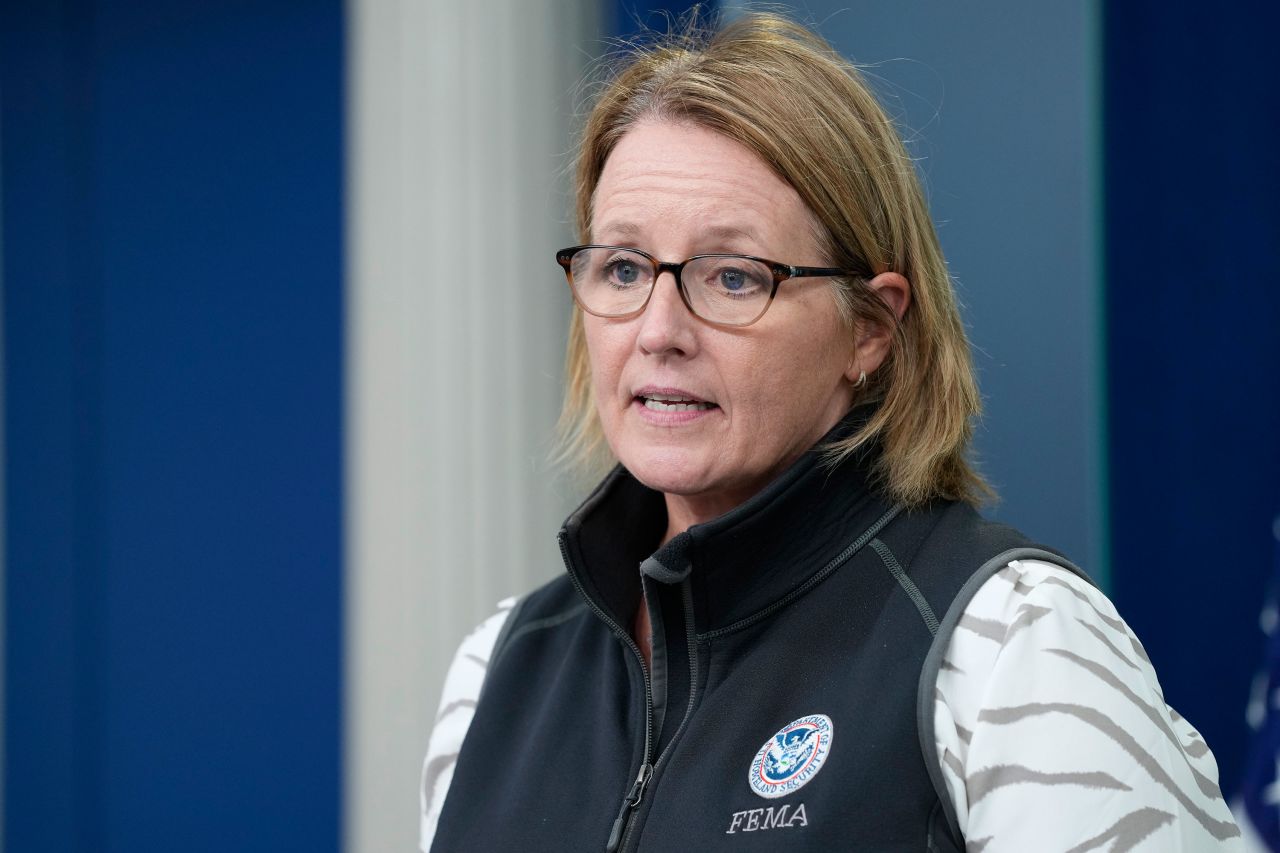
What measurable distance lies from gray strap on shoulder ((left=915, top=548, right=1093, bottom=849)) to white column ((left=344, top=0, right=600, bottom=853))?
151cm

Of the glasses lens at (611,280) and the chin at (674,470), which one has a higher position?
the glasses lens at (611,280)

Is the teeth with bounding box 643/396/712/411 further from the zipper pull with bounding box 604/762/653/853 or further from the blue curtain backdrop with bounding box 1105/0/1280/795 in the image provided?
the blue curtain backdrop with bounding box 1105/0/1280/795

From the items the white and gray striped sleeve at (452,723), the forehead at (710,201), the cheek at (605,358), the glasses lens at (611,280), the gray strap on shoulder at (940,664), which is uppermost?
the forehead at (710,201)

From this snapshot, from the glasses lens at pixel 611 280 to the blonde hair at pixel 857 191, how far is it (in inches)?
6.9

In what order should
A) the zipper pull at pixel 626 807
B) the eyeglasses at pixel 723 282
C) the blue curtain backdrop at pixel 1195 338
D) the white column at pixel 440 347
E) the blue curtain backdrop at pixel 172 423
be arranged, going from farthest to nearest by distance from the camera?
the blue curtain backdrop at pixel 172 423 → the white column at pixel 440 347 → the blue curtain backdrop at pixel 1195 338 → the eyeglasses at pixel 723 282 → the zipper pull at pixel 626 807

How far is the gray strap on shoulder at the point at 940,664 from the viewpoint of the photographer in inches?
51.9

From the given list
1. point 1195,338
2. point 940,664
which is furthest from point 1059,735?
point 1195,338

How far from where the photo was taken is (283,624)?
3293 millimetres

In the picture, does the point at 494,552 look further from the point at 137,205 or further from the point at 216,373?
the point at 137,205

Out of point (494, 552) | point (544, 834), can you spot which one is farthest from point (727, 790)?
point (494, 552)

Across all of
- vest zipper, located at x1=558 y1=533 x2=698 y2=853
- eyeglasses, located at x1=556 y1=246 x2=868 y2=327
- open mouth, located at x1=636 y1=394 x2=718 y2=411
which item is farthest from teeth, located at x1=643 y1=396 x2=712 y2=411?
vest zipper, located at x1=558 y1=533 x2=698 y2=853

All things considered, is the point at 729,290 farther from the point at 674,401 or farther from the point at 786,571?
the point at 786,571

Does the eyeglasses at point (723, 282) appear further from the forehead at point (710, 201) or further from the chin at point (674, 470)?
the chin at point (674, 470)

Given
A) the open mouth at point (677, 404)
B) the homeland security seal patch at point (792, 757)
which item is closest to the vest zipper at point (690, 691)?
the homeland security seal patch at point (792, 757)
